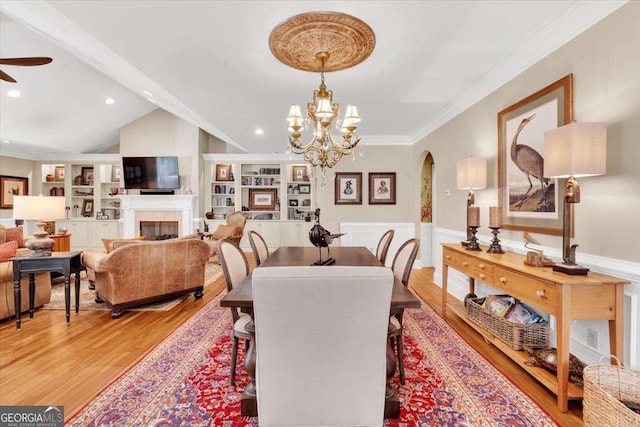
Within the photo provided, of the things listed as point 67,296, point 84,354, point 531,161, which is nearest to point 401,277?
point 531,161

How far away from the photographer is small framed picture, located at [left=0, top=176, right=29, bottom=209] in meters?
6.95

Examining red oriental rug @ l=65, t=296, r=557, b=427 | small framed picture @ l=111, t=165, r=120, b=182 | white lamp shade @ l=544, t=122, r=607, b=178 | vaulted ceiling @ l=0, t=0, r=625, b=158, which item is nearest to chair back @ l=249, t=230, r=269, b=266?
red oriental rug @ l=65, t=296, r=557, b=427

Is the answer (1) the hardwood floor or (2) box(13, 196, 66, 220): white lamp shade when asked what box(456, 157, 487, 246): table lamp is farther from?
(2) box(13, 196, 66, 220): white lamp shade

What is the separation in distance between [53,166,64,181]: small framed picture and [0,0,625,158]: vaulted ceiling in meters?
3.13

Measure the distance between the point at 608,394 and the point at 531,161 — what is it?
5.78ft

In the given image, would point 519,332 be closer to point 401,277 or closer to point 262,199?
point 401,277

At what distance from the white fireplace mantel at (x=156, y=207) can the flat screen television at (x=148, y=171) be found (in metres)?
0.27

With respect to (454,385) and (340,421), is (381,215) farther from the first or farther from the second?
(340,421)

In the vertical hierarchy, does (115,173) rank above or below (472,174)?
above

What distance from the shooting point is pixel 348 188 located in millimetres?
5926

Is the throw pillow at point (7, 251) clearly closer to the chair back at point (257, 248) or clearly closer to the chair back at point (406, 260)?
the chair back at point (257, 248)

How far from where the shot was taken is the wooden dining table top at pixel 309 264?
158 centimetres

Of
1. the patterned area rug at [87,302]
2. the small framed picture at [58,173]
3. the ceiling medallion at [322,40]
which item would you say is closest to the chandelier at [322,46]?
the ceiling medallion at [322,40]

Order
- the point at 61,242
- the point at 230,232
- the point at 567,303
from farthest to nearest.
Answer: the point at 230,232 → the point at 61,242 → the point at 567,303
